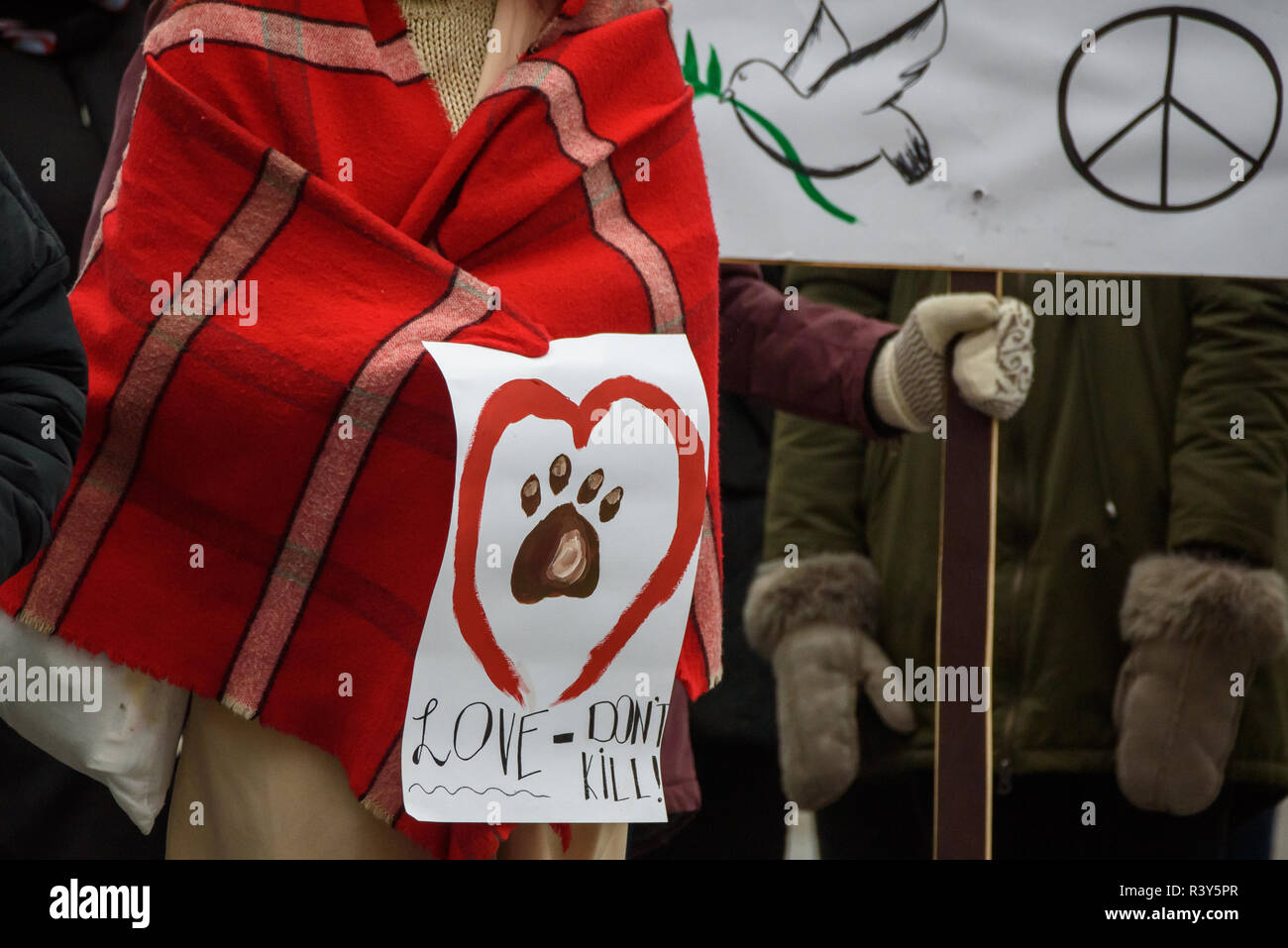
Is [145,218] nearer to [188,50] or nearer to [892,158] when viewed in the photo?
[188,50]

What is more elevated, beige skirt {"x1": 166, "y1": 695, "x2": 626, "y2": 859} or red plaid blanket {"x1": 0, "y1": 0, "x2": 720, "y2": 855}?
red plaid blanket {"x1": 0, "y1": 0, "x2": 720, "y2": 855}

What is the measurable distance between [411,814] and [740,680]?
114 centimetres

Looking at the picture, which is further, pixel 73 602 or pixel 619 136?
pixel 619 136

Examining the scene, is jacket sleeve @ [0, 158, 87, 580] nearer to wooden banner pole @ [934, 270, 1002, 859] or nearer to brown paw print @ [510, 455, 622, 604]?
brown paw print @ [510, 455, 622, 604]

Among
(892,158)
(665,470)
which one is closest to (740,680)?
(892,158)

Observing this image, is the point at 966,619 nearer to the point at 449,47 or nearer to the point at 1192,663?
the point at 1192,663

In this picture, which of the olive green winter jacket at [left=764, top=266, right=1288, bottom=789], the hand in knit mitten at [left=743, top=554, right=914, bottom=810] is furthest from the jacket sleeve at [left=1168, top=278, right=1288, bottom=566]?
the hand in knit mitten at [left=743, top=554, right=914, bottom=810]

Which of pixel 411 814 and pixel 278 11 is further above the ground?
pixel 278 11

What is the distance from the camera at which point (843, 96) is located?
5.93 feet

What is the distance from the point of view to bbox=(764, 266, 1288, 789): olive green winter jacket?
222cm

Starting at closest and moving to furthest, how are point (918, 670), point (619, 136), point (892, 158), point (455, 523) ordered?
point (455, 523), point (619, 136), point (892, 158), point (918, 670)

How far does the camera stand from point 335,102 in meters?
1.28

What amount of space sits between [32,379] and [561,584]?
0.44 meters

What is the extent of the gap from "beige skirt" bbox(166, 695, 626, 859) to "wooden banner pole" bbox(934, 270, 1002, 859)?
753 mm
